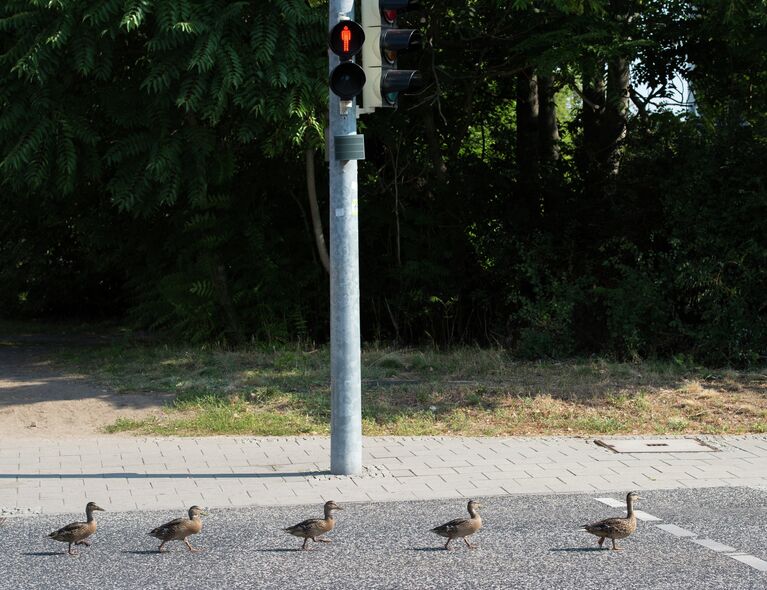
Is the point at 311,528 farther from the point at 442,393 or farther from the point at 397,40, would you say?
the point at 442,393

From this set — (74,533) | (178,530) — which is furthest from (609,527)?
(74,533)

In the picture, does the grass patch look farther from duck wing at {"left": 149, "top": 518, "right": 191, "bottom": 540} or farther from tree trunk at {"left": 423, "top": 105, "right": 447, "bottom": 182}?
duck wing at {"left": 149, "top": 518, "right": 191, "bottom": 540}

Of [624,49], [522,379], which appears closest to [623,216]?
[624,49]

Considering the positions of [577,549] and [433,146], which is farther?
[433,146]

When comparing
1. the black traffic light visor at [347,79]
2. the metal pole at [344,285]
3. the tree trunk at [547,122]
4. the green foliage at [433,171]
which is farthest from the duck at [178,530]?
the tree trunk at [547,122]

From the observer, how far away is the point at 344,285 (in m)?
8.52

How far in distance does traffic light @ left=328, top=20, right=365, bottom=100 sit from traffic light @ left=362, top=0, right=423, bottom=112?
0.18 m

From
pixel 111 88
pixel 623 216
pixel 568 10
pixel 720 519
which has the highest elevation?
pixel 568 10

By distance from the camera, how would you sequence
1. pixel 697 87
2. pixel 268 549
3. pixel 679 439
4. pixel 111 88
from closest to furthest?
pixel 268 549 < pixel 679 439 < pixel 111 88 < pixel 697 87

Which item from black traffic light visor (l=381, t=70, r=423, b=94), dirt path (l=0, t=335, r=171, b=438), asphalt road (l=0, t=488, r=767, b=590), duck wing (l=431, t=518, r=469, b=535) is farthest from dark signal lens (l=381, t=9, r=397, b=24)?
dirt path (l=0, t=335, r=171, b=438)

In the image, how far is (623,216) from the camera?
1548 centimetres

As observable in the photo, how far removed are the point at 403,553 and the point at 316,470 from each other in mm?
2415

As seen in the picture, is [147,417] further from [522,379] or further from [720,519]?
[720,519]

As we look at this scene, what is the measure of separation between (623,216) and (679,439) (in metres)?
5.80
